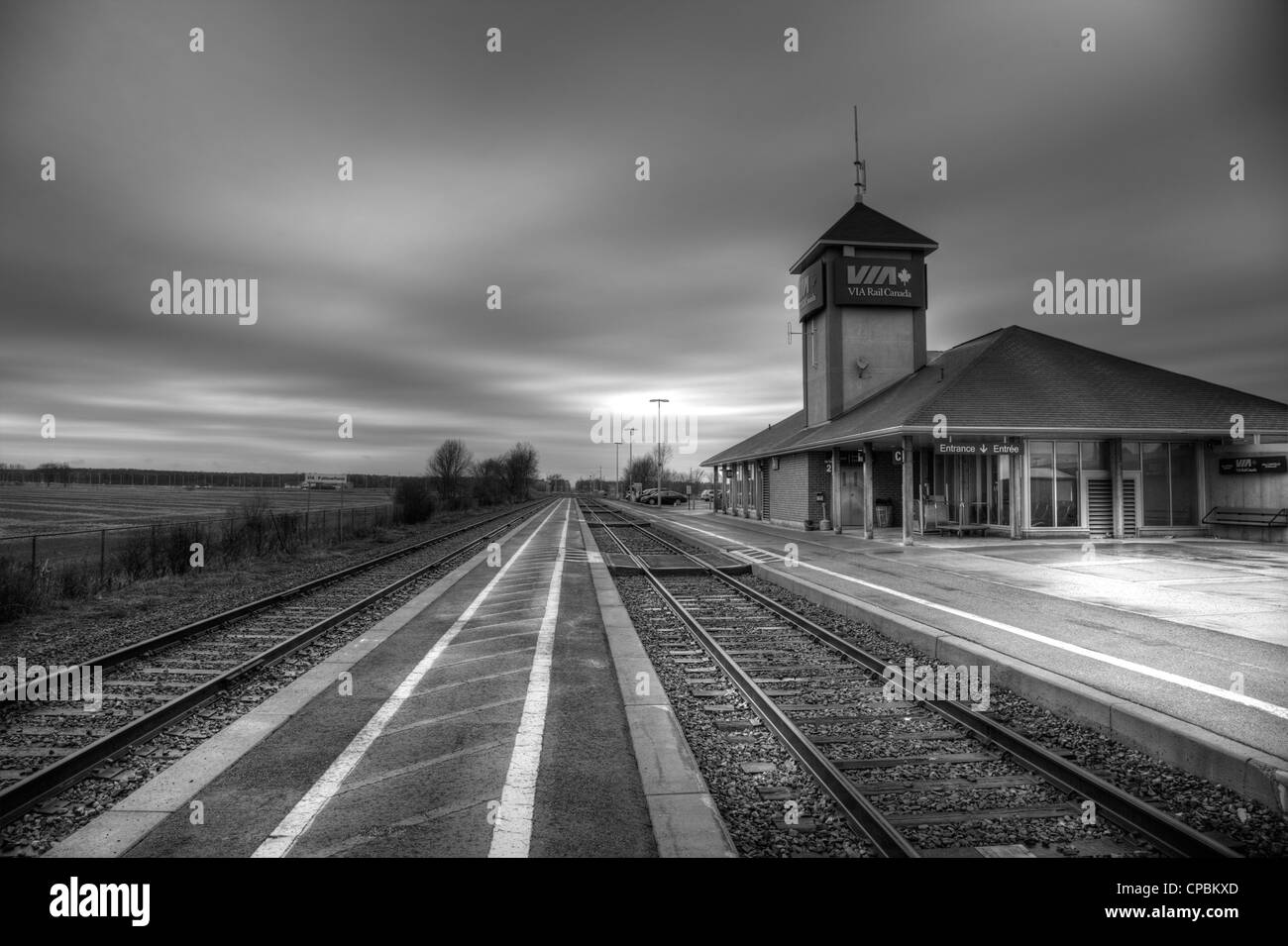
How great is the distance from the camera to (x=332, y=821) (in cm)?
420

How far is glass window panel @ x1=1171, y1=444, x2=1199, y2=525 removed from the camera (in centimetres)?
2328

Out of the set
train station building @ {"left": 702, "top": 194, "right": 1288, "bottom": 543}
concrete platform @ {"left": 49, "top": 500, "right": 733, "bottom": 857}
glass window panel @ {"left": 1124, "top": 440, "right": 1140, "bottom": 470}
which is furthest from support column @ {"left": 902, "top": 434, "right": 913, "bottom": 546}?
concrete platform @ {"left": 49, "top": 500, "right": 733, "bottom": 857}

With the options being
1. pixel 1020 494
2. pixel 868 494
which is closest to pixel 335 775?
pixel 868 494

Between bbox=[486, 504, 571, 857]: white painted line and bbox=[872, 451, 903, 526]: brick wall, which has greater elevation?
bbox=[872, 451, 903, 526]: brick wall

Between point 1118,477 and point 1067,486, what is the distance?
1.59 meters

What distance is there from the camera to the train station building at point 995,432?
21.8 m

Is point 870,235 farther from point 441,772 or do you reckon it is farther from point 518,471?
point 518,471

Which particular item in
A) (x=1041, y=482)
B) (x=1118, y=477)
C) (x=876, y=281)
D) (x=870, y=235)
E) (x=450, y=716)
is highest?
(x=870, y=235)

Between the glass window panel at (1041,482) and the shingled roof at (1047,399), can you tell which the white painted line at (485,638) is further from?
the glass window panel at (1041,482)

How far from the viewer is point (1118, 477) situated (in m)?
22.8

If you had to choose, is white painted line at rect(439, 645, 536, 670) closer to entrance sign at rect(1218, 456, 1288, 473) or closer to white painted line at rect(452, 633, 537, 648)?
white painted line at rect(452, 633, 537, 648)

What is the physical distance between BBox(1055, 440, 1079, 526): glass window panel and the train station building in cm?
4
